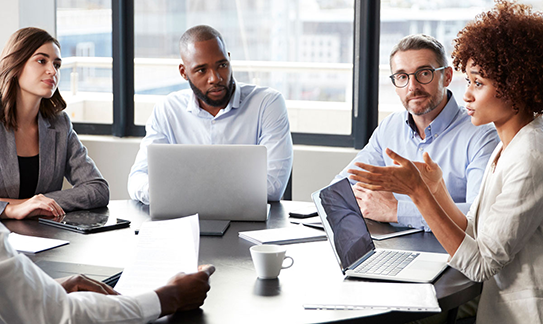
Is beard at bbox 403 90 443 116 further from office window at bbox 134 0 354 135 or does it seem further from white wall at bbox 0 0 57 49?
white wall at bbox 0 0 57 49

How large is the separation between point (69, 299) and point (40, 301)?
0.06 meters

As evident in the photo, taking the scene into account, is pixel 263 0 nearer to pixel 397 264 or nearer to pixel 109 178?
pixel 109 178

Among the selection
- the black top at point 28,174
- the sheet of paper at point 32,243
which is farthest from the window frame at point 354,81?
the sheet of paper at point 32,243

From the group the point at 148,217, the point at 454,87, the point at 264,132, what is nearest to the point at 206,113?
the point at 264,132

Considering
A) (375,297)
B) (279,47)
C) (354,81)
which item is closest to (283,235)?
(375,297)

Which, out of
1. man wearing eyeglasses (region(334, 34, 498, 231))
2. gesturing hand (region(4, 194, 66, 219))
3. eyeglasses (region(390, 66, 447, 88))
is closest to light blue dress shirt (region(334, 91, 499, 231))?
man wearing eyeglasses (region(334, 34, 498, 231))

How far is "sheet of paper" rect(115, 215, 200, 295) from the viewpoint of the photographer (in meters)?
1.40

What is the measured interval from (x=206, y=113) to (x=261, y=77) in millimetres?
1374

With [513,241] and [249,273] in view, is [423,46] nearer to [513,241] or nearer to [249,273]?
[513,241]

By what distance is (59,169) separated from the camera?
2482 millimetres

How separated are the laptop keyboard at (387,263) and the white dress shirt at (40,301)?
2.03ft

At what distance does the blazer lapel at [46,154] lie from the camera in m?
2.44

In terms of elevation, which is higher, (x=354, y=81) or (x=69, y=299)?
(x=354, y=81)

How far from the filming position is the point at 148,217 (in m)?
2.11
